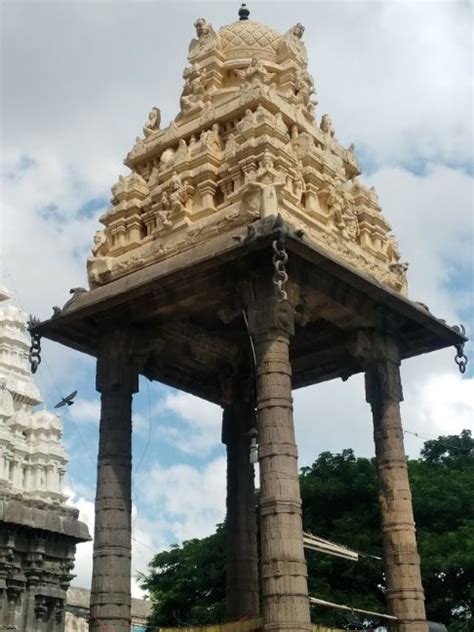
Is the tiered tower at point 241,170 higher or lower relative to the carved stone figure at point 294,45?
lower

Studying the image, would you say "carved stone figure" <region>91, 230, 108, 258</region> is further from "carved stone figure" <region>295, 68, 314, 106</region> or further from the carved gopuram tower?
"carved stone figure" <region>295, 68, 314, 106</region>

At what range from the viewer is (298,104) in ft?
57.2

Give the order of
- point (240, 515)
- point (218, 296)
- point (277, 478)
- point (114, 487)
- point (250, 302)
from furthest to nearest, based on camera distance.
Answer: point (240, 515) < point (218, 296) < point (114, 487) < point (250, 302) < point (277, 478)

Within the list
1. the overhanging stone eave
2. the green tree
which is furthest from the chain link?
the green tree

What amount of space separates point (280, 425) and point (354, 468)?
1587 centimetres

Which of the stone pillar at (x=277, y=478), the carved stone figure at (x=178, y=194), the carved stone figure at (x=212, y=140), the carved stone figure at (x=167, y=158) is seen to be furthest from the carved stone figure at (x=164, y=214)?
the stone pillar at (x=277, y=478)

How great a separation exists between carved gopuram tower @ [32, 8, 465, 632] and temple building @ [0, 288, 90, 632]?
9.32 m

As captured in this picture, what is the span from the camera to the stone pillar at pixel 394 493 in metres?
14.1

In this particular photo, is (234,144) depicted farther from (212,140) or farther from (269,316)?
(269,316)

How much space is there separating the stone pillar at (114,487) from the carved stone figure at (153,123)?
4.82m

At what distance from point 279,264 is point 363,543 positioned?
47.6 feet

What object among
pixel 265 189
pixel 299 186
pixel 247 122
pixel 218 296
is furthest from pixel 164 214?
pixel 299 186

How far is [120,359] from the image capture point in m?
15.5

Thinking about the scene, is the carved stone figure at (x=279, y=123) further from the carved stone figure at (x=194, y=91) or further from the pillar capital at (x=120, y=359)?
the pillar capital at (x=120, y=359)
